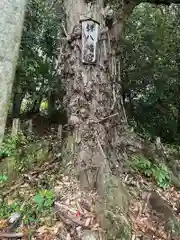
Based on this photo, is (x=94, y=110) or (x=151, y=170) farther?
(x=151, y=170)

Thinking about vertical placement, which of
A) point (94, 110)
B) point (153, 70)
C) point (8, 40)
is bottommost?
point (8, 40)

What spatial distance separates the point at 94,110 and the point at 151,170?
4.48ft

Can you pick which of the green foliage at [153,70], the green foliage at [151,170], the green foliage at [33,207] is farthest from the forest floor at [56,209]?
the green foliage at [153,70]

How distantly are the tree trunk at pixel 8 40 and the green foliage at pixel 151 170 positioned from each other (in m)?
3.23

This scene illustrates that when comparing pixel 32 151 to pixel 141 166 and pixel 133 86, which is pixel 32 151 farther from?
pixel 133 86

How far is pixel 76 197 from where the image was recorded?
3.38 metres

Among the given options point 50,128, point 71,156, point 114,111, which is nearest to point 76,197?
point 71,156

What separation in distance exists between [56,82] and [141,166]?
13.7 feet

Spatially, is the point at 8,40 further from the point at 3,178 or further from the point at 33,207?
the point at 3,178

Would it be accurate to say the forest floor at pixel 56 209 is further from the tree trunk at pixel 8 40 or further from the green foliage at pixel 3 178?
the tree trunk at pixel 8 40

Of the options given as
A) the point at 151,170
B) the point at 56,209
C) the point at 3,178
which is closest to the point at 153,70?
the point at 151,170

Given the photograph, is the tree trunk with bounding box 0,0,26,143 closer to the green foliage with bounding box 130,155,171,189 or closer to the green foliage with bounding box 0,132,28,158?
the green foliage with bounding box 0,132,28,158

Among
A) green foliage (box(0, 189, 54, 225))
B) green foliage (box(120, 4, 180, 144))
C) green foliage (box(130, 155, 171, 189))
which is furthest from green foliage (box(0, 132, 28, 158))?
green foliage (box(120, 4, 180, 144))

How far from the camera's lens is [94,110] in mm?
3744
